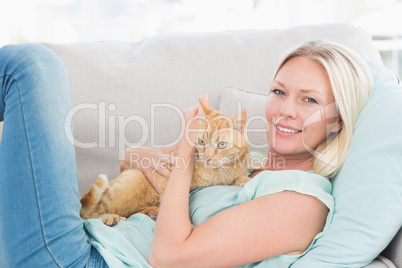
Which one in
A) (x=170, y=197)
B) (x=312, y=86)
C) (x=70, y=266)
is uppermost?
(x=312, y=86)

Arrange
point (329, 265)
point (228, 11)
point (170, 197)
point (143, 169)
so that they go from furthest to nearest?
point (228, 11) < point (143, 169) < point (170, 197) < point (329, 265)

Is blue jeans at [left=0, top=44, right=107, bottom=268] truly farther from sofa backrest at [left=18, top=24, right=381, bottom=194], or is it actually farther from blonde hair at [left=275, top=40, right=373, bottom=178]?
blonde hair at [left=275, top=40, right=373, bottom=178]

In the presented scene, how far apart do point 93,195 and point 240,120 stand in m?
0.56

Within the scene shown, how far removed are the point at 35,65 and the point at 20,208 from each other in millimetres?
377

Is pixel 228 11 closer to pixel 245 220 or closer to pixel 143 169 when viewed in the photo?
pixel 143 169

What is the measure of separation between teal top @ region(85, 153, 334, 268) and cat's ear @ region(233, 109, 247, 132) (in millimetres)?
243

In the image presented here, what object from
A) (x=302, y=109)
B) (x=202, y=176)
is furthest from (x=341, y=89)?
(x=202, y=176)

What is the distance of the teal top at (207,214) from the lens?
3.72ft

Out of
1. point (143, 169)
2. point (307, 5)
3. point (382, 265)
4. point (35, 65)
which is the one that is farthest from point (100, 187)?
point (307, 5)

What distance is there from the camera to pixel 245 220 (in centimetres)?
109

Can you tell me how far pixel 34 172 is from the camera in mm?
1092

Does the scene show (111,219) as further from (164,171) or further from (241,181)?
(241,181)

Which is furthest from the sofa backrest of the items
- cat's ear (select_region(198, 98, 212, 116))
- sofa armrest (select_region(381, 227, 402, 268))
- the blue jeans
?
sofa armrest (select_region(381, 227, 402, 268))

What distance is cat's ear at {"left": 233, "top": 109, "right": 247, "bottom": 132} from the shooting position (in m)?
1.42
